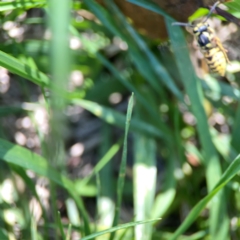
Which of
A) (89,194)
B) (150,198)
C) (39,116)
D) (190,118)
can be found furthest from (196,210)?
(39,116)

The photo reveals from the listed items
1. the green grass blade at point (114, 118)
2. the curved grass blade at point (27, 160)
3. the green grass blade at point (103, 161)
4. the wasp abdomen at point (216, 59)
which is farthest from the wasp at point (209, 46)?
the curved grass blade at point (27, 160)

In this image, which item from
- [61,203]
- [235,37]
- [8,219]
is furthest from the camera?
[61,203]

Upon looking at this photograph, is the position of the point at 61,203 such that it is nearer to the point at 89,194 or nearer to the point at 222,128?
the point at 89,194

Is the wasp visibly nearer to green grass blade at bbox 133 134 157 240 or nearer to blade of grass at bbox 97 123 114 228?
green grass blade at bbox 133 134 157 240

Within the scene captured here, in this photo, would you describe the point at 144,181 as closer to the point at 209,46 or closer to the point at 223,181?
the point at 223,181

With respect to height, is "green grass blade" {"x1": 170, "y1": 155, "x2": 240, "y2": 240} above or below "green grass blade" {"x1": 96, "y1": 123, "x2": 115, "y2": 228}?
above

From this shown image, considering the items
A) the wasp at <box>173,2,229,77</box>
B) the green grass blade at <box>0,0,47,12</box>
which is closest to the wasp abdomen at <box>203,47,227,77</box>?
the wasp at <box>173,2,229,77</box>

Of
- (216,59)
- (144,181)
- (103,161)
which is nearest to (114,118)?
(103,161)

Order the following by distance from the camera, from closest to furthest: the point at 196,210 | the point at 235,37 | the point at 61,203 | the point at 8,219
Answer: the point at 196,210 → the point at 8,219 → the point at 235,37 → the point at 61,203
